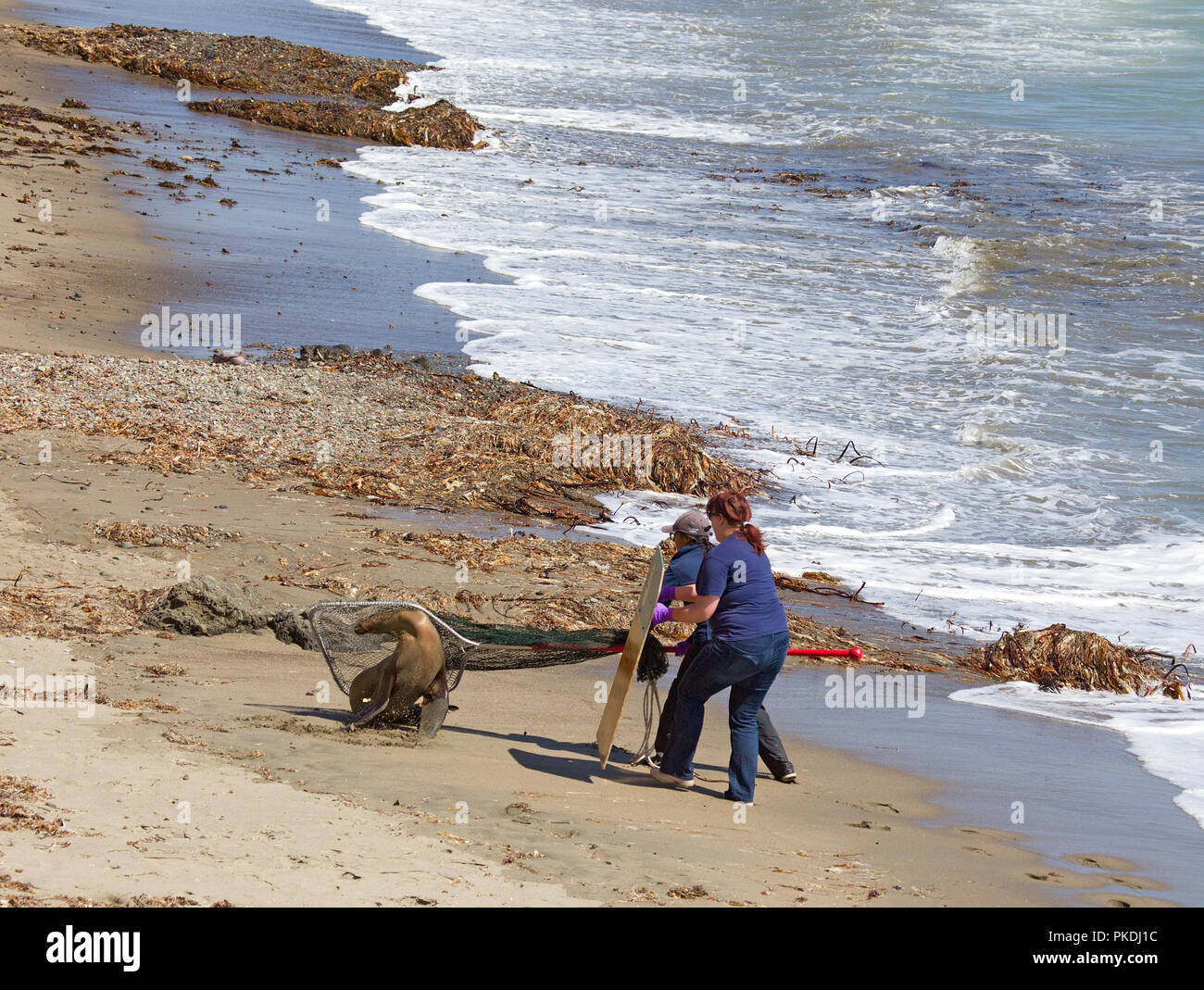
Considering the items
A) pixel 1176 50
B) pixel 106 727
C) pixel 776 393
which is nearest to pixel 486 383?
pixel 776 393

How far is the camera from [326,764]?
5.76 m

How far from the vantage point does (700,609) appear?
20.4 ft

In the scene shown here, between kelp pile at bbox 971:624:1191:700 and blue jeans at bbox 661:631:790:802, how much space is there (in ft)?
9.39

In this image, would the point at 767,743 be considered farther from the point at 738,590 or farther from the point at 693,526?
the point at 693,526

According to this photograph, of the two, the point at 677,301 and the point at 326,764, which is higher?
the point at 677,301

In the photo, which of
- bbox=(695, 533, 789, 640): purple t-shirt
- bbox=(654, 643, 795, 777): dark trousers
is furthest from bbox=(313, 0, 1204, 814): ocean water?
bbox=(695, 533, 789, 640): purple t-shirt

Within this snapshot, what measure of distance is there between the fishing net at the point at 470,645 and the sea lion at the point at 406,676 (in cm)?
9

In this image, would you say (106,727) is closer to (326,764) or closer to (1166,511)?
(326,764)

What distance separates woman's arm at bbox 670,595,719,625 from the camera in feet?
20.3

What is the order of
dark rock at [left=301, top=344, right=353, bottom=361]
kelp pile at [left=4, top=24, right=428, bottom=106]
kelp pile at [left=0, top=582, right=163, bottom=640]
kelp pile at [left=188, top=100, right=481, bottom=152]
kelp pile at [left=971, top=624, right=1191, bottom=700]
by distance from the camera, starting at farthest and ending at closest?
kelp pile at [left=4, top=24, right=428, bottom=106] → kelp pile at [left=188, top=100, right=481, bottom=152] → dark rock at [left=301, top=344, right=353, bottom=361] → kelp pile at [left=971, top=624, right=1191, bottom=700] → kelp pile at [left=0, top=582, right=163, bottom=640]

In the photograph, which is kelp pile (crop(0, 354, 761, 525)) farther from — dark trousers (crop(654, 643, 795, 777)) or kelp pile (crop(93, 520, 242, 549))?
dark trousers (crop(654, 643, 795, 777))

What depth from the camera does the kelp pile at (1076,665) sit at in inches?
329

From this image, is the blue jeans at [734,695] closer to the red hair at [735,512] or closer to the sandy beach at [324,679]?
the sandy beach at [324,679]

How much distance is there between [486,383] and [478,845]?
863cm
